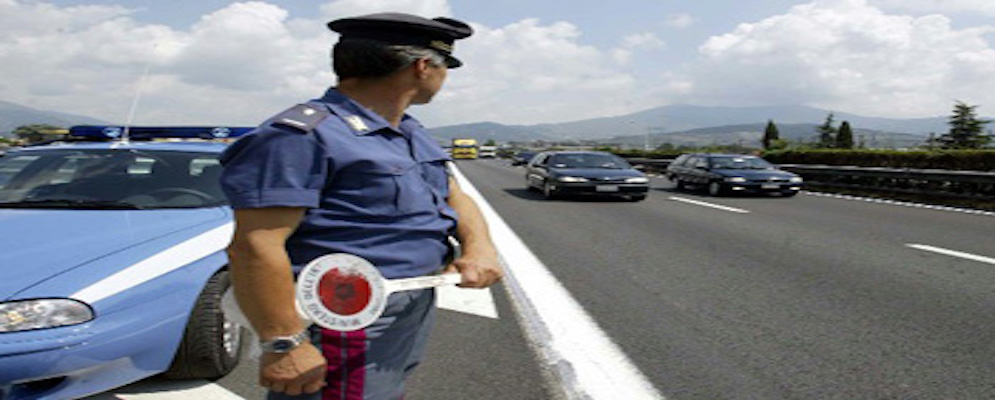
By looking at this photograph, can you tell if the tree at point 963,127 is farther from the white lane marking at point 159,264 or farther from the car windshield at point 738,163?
the white lane marking at point 159,264

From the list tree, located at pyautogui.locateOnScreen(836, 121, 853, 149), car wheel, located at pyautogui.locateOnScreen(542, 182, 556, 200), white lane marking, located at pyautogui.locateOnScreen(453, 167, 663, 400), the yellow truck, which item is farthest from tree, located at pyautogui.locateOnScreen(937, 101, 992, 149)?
white lane marking, located at pyautogui.locateOnScreen(453, 167, 663, 400)

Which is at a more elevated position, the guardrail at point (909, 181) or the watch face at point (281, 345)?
the watch face at point (281, 345)

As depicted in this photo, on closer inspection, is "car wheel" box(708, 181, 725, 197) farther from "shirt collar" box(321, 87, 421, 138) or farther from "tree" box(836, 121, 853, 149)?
"tree" box(836, 121, 853, 149)

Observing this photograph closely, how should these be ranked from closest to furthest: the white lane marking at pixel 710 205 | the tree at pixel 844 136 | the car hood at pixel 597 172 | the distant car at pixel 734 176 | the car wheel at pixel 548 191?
the white lane marking at pixel 710 205
the car hood at pixel 597 172
the car wheel at pixel 548 191
the distant car at pixel 734 176
the tree at pixel 844 136

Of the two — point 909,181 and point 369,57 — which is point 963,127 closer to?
point 909,181

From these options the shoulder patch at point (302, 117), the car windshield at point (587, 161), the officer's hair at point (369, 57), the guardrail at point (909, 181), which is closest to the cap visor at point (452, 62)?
the officer's hair at point (369, 57)

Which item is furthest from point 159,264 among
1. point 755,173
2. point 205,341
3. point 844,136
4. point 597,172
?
point 844,136

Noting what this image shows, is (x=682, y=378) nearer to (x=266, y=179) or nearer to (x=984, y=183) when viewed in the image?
(x=266, y=179)

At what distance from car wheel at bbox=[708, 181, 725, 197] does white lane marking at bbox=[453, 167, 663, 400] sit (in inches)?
435

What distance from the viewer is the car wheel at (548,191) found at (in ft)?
49.1

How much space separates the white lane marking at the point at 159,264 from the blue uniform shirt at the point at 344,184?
1312mm

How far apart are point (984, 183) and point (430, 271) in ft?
50.4

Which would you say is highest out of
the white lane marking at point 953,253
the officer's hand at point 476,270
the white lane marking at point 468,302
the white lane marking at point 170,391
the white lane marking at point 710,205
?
the officer's hand at point 476,270

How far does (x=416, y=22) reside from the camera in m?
1.64
